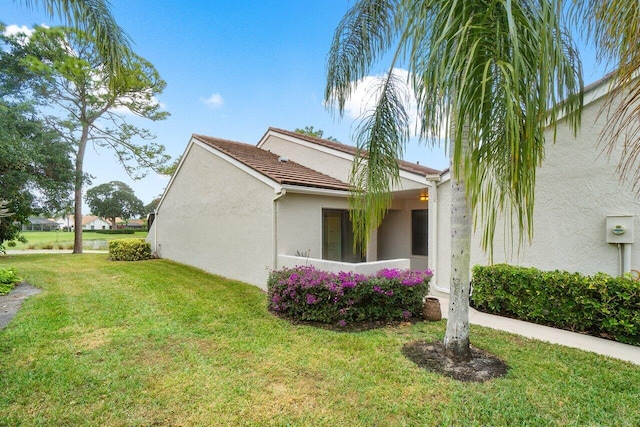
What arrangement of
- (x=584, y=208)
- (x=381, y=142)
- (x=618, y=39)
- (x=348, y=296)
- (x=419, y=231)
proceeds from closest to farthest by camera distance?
(x=618, y=39)
(x=381, y=142)
(x=348, y=296)
(x=584, y=208)
(x=419, y=231)

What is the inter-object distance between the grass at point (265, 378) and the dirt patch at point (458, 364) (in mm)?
167

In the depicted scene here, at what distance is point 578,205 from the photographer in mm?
7117

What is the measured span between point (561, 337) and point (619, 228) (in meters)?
2.74

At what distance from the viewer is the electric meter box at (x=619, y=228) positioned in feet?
21.0

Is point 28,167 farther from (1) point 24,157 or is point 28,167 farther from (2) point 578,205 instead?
(2) point 578,205

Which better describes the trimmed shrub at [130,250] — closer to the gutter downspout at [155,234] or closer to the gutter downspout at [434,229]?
the gutter downspout at [155,234]

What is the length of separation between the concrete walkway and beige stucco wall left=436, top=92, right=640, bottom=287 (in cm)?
162

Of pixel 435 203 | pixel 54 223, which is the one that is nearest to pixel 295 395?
pixel 435 203

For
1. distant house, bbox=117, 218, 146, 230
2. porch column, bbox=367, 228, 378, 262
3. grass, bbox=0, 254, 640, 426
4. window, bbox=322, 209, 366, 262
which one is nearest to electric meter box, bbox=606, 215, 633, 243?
grass, bbox=0, 254, 640, 426

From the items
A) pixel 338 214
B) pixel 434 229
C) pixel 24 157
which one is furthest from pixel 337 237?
pixel 24 157

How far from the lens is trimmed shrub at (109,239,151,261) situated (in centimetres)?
1662

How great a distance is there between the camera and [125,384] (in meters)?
4.23

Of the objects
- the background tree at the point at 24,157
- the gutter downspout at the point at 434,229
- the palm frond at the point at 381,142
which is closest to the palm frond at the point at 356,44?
the palm frond at the point at 381,142

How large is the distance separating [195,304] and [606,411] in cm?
832
